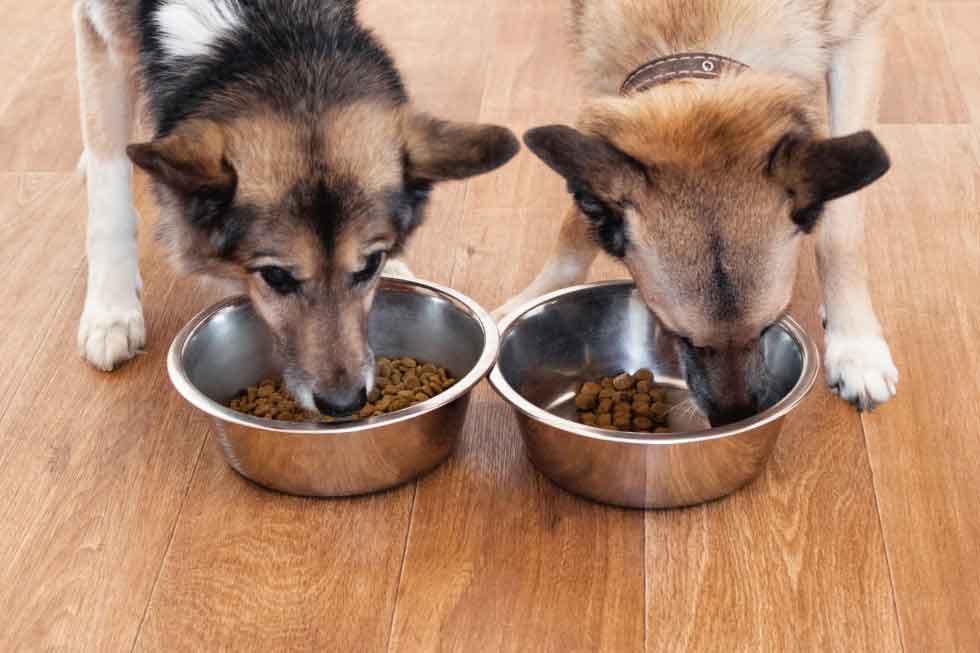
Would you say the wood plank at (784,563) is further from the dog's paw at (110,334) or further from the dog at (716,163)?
the dog's paw at (110,334)

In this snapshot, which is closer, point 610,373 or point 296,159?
point 296,159

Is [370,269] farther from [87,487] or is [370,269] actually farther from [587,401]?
[87,487]

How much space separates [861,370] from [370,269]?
125 centimetres

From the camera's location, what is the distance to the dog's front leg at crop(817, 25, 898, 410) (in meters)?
3.05

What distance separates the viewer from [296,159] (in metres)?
2.50

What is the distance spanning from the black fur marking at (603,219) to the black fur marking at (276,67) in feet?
1.55

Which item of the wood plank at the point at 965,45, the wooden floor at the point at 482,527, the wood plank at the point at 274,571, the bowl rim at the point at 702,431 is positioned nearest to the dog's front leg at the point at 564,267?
the wooden floor at the point at 482,527

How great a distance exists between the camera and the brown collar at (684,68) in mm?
2656

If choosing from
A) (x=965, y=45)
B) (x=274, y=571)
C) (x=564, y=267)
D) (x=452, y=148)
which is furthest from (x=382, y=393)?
(x=965, y=45)

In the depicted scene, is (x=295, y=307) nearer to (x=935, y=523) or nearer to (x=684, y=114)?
(x=684, y=114)

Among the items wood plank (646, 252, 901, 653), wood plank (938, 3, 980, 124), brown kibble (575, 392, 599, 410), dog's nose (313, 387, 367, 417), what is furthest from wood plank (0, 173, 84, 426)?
wood plank (938, 3, 980, 124)

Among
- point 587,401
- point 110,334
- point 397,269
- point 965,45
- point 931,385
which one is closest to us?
point 587,401

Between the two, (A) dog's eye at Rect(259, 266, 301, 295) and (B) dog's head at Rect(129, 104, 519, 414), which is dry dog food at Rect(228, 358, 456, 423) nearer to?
(B) dog's head at Rect(129, 104, 519, 414)

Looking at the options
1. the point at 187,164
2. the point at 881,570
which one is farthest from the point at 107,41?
the point at 881,570
